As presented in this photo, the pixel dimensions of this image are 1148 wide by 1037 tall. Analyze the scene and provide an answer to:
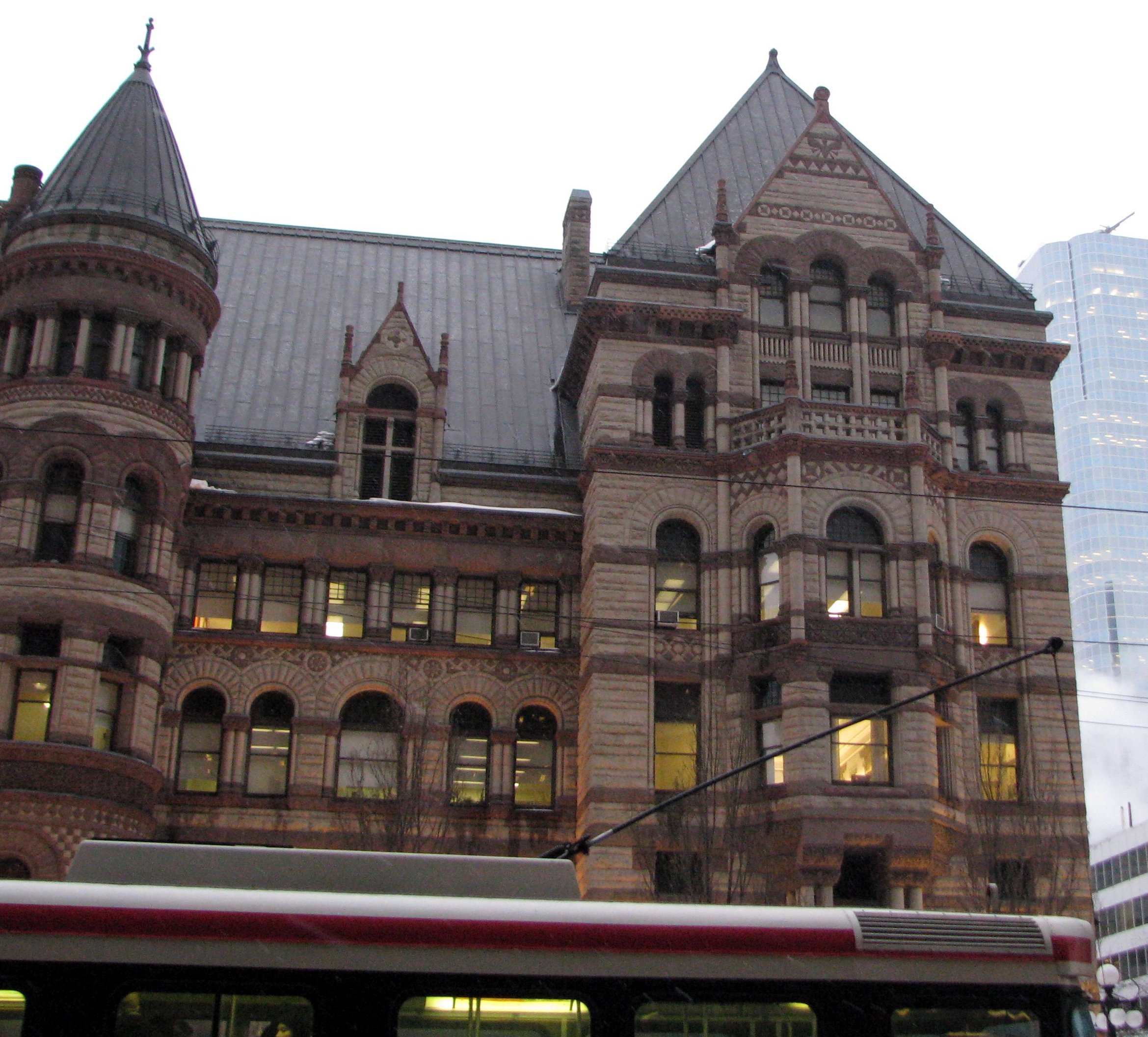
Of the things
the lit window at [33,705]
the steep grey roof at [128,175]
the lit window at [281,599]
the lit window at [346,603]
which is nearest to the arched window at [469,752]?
the lit window at [346,603]

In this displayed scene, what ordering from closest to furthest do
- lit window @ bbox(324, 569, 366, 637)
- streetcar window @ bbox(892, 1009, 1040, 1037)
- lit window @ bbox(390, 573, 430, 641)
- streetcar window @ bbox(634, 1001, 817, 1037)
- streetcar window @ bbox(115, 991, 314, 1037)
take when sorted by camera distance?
streetcar window @ bbox(115, 991, 314, 1037)
streetcar window @ bbox(634, 1001, 817, 1037)
streetcar window @ bbox(892, 1009, 1040, 1037)
lit window @ bbox(324, 569, 366, 637)
lit window @ bbox(390, 573, 430, 641)

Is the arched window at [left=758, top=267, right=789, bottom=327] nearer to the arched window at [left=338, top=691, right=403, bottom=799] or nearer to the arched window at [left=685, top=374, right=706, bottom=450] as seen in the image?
the arched window at [left=685, top=374, right=706, bottom=450]

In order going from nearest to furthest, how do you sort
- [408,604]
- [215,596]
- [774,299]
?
[215,596], [408,604], [774,299]

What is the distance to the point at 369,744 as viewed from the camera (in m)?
34.6

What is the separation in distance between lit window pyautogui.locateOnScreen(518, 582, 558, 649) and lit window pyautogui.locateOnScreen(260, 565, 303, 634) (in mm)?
5510

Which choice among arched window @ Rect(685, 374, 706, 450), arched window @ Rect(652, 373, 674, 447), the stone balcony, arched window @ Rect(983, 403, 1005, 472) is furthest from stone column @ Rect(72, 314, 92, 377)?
arched window @ Rect(983, 403, 1005, 472)

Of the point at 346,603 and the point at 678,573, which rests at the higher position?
the point at 678,573

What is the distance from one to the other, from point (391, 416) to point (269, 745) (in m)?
9.16

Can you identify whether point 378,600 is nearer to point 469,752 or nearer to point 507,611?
point 507,611

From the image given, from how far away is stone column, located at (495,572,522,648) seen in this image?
35.9 meters

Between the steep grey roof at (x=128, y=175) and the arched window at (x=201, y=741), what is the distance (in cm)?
1102

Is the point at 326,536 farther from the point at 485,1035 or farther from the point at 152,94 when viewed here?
the point at 485,1035

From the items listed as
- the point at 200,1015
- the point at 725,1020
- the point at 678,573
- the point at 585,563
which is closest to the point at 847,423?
the point at 678,573

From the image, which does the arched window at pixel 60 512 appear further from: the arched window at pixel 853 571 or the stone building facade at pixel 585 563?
the arched window at pixel 853 571
